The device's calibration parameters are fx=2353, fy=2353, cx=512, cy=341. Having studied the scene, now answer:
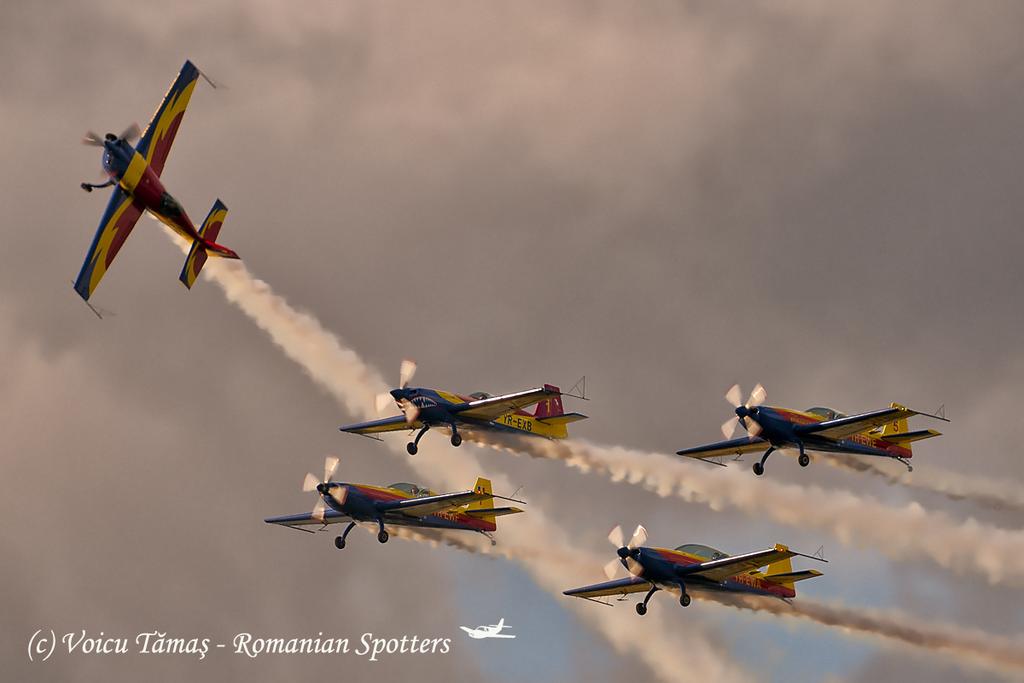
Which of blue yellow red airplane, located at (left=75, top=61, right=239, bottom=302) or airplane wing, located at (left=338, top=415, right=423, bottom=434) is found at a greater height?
blue yellow red airplane, located at (left=75, top=61, right=239, bottom=302)

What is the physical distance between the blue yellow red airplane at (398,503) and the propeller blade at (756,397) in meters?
12.5

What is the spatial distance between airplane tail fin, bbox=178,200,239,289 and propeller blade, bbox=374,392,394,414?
1140 cm

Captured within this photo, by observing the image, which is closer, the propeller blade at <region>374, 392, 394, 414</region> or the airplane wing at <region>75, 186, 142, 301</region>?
the airplane wing at <region>75, 186, 142, 301</region>

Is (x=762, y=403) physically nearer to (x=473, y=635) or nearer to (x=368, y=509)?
(x=368, y=509)

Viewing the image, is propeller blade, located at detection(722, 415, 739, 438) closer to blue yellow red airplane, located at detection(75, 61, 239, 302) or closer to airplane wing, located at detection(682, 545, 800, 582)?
airplane wing, located at detection(682, 545, 800, 582)

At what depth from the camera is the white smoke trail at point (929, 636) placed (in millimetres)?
120500

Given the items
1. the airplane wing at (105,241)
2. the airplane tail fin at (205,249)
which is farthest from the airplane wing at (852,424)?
the airplane wing at (105,241)

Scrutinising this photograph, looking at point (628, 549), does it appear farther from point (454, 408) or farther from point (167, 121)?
point (167, 121)

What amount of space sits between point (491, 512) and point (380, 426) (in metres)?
8.24

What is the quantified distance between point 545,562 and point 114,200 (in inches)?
1239

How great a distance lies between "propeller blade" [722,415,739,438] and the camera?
376ft

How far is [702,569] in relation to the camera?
369ft

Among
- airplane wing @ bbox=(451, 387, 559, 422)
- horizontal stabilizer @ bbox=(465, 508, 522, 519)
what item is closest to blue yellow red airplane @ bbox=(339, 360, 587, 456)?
airplane wing @ bbox=(451, 387, 559, 422)

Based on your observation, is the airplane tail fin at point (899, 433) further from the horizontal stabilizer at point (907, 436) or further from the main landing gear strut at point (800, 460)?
the main landing gear strut at point (800, 460)
